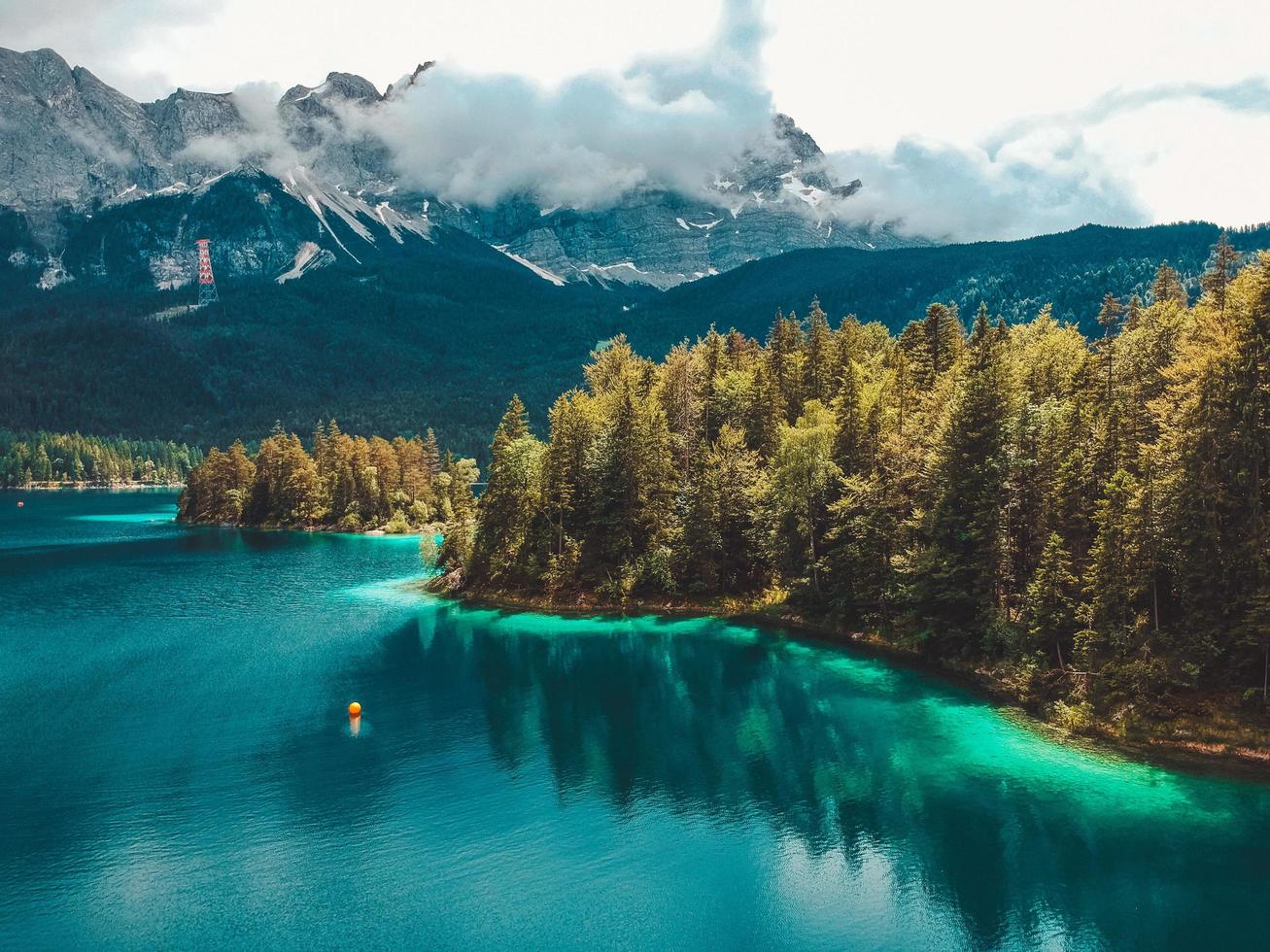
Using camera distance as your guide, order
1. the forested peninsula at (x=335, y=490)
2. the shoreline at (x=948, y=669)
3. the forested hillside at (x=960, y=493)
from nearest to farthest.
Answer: the shoreline at (x=948, y=669)
the forested hillside at (x=960, y=493)
the forested peninsula at (x=335, y=490)

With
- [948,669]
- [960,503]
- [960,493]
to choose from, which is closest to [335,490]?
[960,503]

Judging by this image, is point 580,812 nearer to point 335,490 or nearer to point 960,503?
point 960,503

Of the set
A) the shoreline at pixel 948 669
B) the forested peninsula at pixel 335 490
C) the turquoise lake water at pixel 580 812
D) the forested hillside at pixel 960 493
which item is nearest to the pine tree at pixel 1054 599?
the forested hillside at pixel 960 493

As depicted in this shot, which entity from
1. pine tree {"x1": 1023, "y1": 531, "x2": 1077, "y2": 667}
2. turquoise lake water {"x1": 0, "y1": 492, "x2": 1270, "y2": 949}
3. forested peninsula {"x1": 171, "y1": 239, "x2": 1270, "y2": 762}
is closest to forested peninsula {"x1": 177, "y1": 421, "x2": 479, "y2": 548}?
forested peninsula {"x1": 171, "y1": 239, "x2": 1270, "y2": 762}

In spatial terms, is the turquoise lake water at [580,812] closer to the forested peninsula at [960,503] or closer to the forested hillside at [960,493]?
the forested peninsula at [960,503]

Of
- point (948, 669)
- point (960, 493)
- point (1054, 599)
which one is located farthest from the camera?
point (960, 493)

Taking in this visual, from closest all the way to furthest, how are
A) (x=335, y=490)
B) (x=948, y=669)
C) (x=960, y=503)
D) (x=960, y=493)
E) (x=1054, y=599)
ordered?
(x=1054, y=599) → (x=948, y=669) → (x=960, y=493) → (x=960, y=503) → (x=335, y=490)
